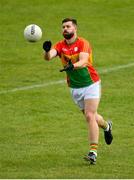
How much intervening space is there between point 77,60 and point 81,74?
0.27 meters

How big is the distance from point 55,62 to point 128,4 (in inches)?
370

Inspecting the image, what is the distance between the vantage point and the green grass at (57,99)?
46.2 ft

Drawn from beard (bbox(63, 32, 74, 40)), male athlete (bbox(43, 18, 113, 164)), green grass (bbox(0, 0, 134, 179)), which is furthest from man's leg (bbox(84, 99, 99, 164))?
beard (bbox(63, 32, 74, 40))

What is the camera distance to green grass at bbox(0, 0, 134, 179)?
14.1m

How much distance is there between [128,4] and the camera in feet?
113

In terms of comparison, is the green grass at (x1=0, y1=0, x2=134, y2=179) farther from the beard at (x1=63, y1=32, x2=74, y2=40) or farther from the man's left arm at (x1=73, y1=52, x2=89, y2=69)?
the beard at (x1=63, y1=32, x2=74, y2=40)

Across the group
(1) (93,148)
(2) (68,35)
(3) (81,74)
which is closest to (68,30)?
(2) (68,35)

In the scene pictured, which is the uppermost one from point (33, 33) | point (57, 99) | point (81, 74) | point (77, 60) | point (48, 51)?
point (57, 99)

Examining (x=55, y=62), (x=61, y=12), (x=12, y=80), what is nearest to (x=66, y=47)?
(x=12, y=80)

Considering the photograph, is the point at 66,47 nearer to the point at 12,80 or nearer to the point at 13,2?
the point at 12,80

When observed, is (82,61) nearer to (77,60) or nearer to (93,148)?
(77,60)

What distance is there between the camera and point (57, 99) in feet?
68.8

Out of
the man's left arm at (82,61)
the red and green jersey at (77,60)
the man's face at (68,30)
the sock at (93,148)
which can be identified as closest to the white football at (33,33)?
the red and green jersey at (77,60)

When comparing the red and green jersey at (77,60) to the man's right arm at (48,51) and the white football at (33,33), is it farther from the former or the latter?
the white football at (33,33)
